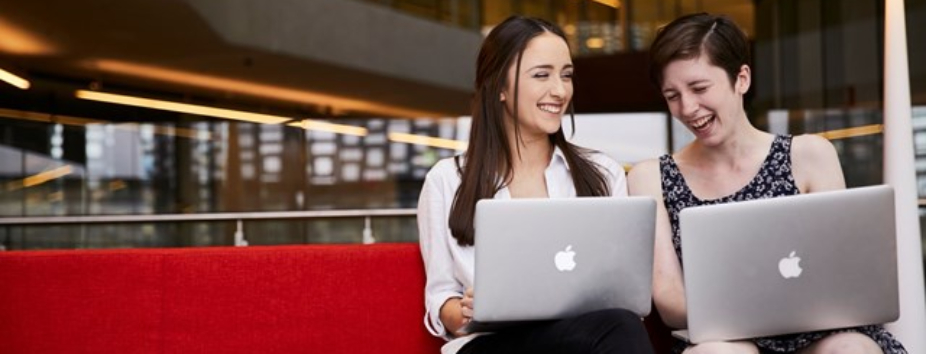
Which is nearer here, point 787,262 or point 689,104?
point 787,262

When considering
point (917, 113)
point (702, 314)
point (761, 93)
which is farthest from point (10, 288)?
point (761, 93)

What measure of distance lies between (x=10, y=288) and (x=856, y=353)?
1.93 m

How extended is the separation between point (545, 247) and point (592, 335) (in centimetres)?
19

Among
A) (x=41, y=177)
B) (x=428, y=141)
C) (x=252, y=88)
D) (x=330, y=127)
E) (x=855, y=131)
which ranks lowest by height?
(x=41, y=177)

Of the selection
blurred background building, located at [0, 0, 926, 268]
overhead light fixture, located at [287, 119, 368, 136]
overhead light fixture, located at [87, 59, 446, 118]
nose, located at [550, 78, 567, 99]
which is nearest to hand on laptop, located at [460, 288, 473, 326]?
nose, located at [550, 78, 567, 99]

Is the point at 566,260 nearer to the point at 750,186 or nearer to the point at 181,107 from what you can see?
the point at 750,186

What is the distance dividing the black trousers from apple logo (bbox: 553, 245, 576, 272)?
0.10 m

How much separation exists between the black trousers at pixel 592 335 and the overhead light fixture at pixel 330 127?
7.46 metres

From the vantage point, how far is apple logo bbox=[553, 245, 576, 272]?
2152 mm

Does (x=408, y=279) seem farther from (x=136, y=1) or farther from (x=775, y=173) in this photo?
(x=136, y=1)

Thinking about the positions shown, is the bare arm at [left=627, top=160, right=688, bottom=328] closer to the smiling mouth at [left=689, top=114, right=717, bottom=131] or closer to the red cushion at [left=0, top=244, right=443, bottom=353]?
the smiling mouth at [left=689, top=114, right=717, bottom=131]

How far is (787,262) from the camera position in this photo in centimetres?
219

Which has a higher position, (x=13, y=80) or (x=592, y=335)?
(x=13, y=80)

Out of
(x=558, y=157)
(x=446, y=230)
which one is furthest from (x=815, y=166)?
(x=446, y=230)
